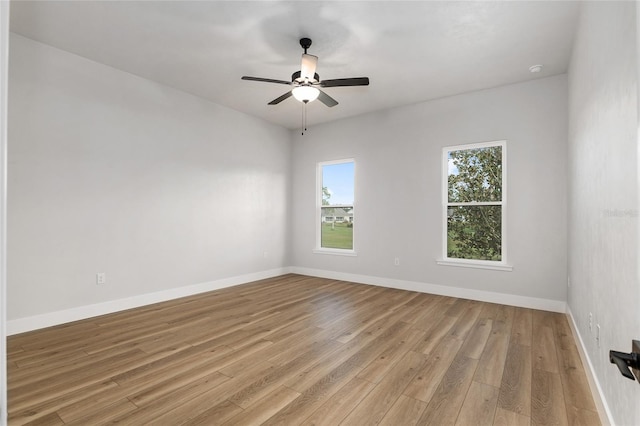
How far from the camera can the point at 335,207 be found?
607cm

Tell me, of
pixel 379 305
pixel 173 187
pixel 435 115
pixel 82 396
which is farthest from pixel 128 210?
pixel 435 115

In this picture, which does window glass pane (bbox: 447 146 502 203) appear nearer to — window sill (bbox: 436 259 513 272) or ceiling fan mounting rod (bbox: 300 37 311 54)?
window sill (bbox: 436 259 513 272)

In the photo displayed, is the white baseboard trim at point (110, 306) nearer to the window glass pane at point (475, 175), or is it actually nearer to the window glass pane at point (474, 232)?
the window glass pane at point (474, 232)

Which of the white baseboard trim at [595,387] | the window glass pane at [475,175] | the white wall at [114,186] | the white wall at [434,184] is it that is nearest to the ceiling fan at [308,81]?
the white wall at [114,186]

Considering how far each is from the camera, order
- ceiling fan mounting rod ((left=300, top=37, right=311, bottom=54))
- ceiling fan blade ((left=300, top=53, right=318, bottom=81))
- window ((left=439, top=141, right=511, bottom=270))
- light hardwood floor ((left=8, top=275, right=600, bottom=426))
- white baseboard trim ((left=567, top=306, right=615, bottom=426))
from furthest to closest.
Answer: window ((left=439, top=141, right=511, bottom=270)) < ceiling fan mounting rod ((left=300, top=37, right=311, bottom=54)) < ceiling fan blade ((left=300, top=53, right=318, bottom=81)) < light hardwood floor ((left=8, top=275, right=600, bottom=426)) < white baseboard trim ((left=567, top=306, right=615, bottom=426))

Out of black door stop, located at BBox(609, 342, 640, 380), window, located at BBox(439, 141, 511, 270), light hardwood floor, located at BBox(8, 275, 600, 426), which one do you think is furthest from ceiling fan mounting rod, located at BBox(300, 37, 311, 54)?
→ black door stop, located at BBox(609, 342, 640, 380)

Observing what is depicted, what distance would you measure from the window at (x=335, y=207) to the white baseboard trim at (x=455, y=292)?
1.53ft

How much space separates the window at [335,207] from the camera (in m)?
5.87

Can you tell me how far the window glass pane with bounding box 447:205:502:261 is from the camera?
4.37m

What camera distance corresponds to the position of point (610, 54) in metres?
1.69

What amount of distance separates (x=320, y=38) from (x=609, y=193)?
9.10 feet

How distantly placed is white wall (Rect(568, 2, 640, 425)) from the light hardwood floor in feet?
1.57

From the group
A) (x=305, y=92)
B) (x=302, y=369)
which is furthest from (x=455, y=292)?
(x=305, y=92)

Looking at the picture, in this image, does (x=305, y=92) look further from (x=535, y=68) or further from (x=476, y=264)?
(x=476, y=264)
